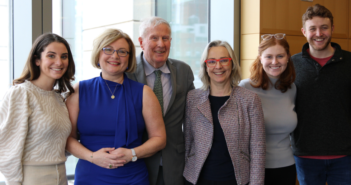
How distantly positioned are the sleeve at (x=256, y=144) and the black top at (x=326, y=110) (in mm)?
663

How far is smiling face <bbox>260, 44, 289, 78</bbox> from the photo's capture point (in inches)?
90.0

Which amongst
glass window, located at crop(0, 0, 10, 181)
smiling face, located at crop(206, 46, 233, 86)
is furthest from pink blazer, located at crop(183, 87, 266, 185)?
glass window, located at crop(0, 0, 10, 181)

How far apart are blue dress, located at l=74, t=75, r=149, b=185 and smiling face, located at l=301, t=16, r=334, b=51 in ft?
5.28

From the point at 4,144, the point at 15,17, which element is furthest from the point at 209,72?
the point at 15,17

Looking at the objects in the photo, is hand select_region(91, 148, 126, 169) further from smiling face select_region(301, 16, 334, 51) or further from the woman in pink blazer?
smiling face select_region(301, 16, 334, 51)

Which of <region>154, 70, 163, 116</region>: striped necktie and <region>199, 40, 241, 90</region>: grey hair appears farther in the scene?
<region>154, 70, 163, 116</region>: striped necktie

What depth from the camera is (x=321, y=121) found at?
97.7 inches

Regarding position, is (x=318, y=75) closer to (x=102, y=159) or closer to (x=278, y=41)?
(x=278, y=41)

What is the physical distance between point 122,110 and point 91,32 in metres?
1.59

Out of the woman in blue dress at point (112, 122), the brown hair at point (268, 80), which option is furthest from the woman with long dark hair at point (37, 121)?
the brown hair at point (268, 80)

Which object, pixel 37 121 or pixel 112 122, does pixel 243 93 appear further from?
pixel 37 121

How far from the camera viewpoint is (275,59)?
228 centimetres

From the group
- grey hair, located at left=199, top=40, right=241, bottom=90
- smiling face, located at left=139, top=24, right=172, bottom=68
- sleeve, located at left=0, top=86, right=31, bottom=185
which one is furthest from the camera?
smiling face, located at left=139, top=24, right=172, bottom=68

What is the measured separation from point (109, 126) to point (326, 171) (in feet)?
6.02
